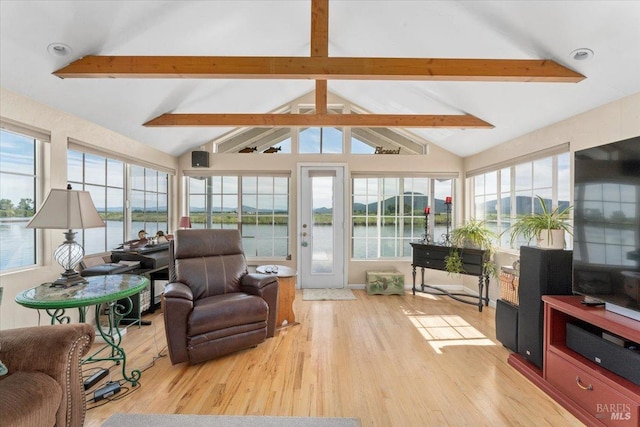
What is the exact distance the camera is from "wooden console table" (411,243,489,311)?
407 cm

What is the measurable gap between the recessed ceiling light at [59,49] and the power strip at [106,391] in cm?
240

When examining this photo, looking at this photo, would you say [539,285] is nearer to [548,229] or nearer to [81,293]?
[548,229]

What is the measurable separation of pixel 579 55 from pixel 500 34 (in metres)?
0.56

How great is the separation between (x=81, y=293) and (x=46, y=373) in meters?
0.65

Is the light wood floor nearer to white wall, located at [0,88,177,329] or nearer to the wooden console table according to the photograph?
the wooden console table

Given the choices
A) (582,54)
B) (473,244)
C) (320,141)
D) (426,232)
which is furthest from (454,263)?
(320,141)

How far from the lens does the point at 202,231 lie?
3.24 m

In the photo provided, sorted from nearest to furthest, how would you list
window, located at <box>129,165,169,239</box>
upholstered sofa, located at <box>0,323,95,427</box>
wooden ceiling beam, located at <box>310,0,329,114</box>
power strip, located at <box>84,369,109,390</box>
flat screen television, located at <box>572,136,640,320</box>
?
upholstered sofa, located at <box>0,323,95,427</box> < flat screen television, located at <box>572,136,640,320</box> < power strip, located at <box>84,369,109,390</box> < wooden ceiling beam, located at <box>310,0,329,114</box> < window, located at <box>129,165,169,239</box>

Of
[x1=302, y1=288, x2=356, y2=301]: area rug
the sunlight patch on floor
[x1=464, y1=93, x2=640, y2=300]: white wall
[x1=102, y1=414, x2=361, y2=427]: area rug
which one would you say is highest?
[x1=464, y1=93, x2=640, y2=300]: white wall

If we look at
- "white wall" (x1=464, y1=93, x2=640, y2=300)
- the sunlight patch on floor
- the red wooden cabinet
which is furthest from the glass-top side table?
"white wall" (x1=464, y1=93, x2=640, y2=300)

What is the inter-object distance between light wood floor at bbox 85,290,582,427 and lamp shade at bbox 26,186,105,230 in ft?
3.83

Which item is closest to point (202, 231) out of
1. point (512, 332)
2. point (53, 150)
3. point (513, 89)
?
point (53, 150)

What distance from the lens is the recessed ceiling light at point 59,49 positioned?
2301 millimetres

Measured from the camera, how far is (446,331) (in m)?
3.34
